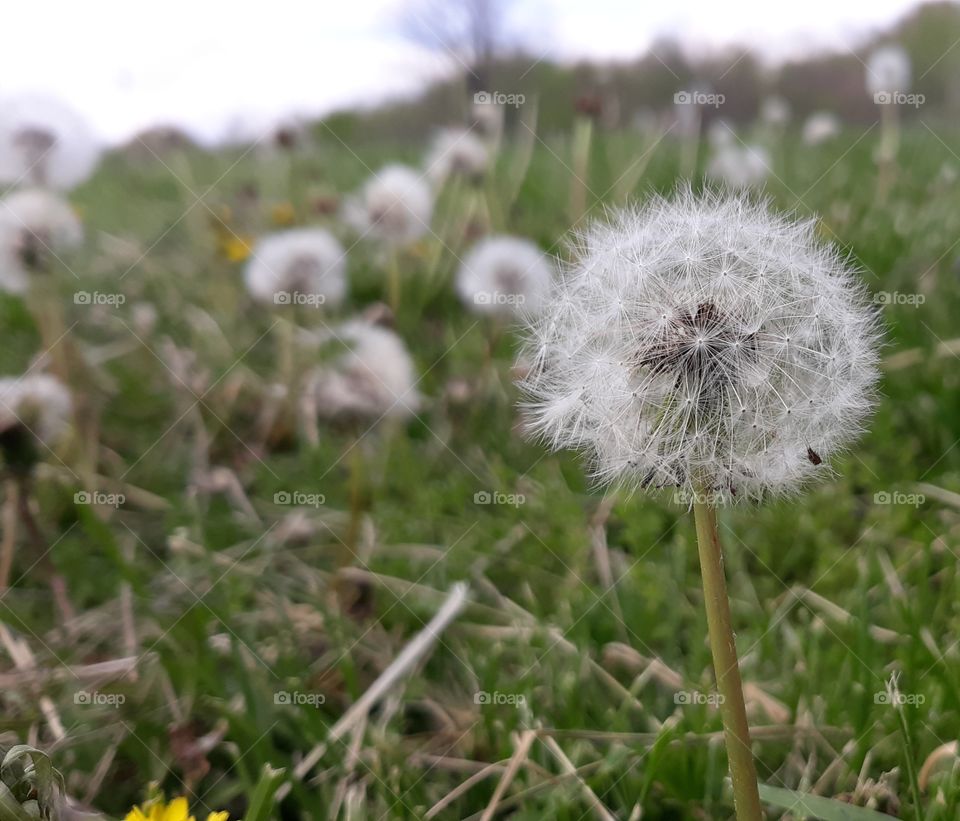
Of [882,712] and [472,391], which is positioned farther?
[472,391]

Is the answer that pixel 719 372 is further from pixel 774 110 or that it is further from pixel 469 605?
pixel 774 110

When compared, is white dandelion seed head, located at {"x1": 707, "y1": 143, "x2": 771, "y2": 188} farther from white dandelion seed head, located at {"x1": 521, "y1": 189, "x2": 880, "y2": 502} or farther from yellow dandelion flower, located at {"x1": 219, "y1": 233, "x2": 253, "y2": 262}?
white dandelion seed head, located at {"x1": 521, "y1": 189, "x2": 880, "y2": 502}

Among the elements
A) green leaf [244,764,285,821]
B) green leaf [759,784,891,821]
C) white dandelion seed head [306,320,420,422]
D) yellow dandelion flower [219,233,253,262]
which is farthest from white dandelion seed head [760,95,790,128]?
green leaf [244,764,285,821]

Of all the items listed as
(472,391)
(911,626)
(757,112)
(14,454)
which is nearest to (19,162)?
(14,454)

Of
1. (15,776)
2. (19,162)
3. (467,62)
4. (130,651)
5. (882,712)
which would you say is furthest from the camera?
(467,62)

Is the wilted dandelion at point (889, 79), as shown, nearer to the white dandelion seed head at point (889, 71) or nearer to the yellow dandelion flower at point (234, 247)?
the white dandelion seed head at point (889, 71)

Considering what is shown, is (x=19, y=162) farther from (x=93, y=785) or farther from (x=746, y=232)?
(x=746, y=232)

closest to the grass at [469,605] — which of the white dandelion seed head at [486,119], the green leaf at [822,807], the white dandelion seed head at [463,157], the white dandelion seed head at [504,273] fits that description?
the green leaf at [822,807]
